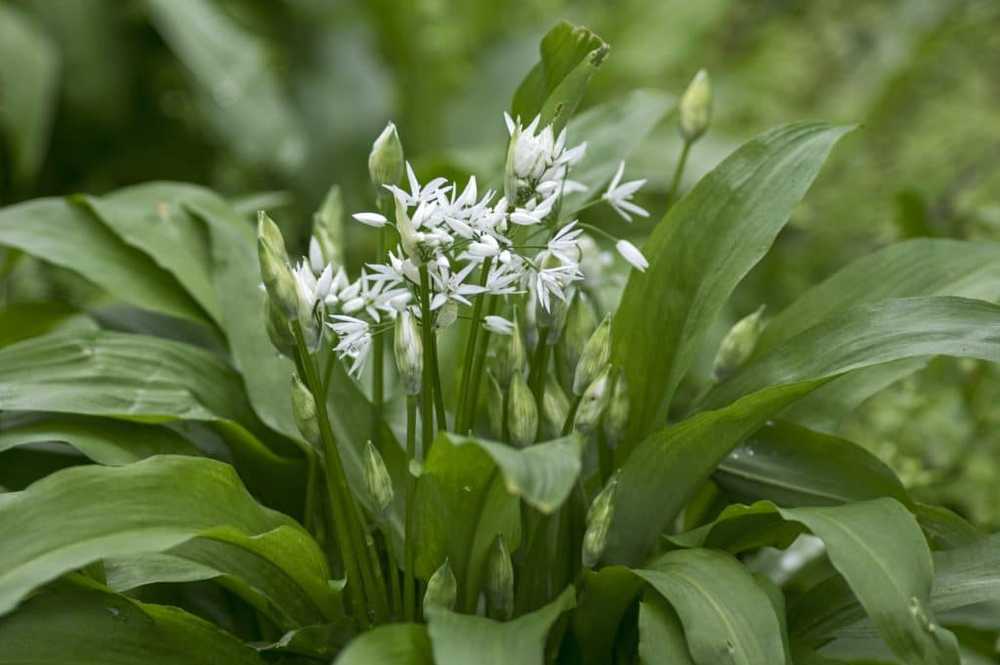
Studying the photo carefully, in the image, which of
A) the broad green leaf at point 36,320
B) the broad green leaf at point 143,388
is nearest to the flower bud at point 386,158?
the broad green leaf at point 143,388

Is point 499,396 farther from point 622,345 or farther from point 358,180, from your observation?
point 358,180

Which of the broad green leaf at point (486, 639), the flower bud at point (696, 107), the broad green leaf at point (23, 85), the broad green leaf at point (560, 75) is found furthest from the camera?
the broad green leaf at point (23, 85)

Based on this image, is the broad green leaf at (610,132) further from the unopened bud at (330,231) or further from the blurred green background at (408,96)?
the blurred green background at (408,96)

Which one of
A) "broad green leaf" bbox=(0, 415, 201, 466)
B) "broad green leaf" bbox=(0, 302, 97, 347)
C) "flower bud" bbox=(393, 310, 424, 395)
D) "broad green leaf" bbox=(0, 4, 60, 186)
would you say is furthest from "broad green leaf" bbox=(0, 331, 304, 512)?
"broad green leaf" bbox=(0, 4, 60, 186)

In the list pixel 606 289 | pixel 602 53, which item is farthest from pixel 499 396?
pixel 606 289

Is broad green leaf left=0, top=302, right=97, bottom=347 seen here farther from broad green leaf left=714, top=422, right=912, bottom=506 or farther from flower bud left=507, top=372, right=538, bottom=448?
broad green leaf left=714, top=422, right=912, bottom=506
